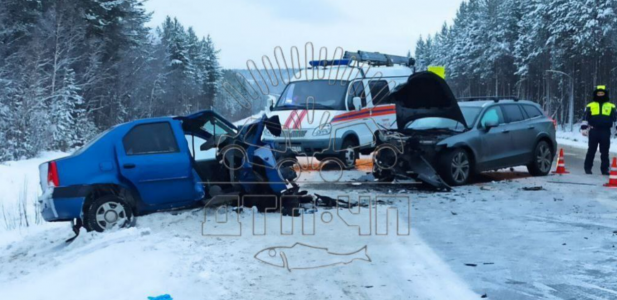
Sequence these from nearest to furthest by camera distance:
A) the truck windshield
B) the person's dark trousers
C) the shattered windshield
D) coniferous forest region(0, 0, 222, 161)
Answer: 1. the shattered windshield
2. the person's dark trousers
3. the truck windshield
4. coniferous forest region(0, 0, 222, 161)

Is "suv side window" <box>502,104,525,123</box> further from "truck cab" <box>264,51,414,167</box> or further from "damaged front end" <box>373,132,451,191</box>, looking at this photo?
"truck cab" <box>264,51,414,167</box>

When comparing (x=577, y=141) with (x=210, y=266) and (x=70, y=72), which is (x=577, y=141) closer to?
(x=70, y=72)

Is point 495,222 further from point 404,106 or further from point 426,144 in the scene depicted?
point 404,106

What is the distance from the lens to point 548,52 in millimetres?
57656

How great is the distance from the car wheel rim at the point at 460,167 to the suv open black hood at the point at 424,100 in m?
0.71

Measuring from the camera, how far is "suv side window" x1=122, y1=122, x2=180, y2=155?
786 cm

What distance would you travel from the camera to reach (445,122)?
12.4 m

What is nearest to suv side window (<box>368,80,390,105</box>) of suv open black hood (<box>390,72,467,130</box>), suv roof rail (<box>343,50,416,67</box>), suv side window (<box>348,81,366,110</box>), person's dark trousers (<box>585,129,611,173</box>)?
suv side window (<box>348,81,366,110</box>)

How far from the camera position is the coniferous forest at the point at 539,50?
154 feet

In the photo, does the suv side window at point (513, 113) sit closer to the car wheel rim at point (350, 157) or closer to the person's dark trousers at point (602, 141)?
the person's dark trousers at point (602, 141)

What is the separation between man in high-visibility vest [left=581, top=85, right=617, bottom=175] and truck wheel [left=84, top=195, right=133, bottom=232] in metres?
10.8

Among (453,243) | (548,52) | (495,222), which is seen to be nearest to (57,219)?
(453,243)

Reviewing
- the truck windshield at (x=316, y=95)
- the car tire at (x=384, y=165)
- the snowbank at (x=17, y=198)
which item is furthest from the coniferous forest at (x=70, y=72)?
the car tire at (x=384, y=165)

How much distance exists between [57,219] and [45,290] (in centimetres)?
227
